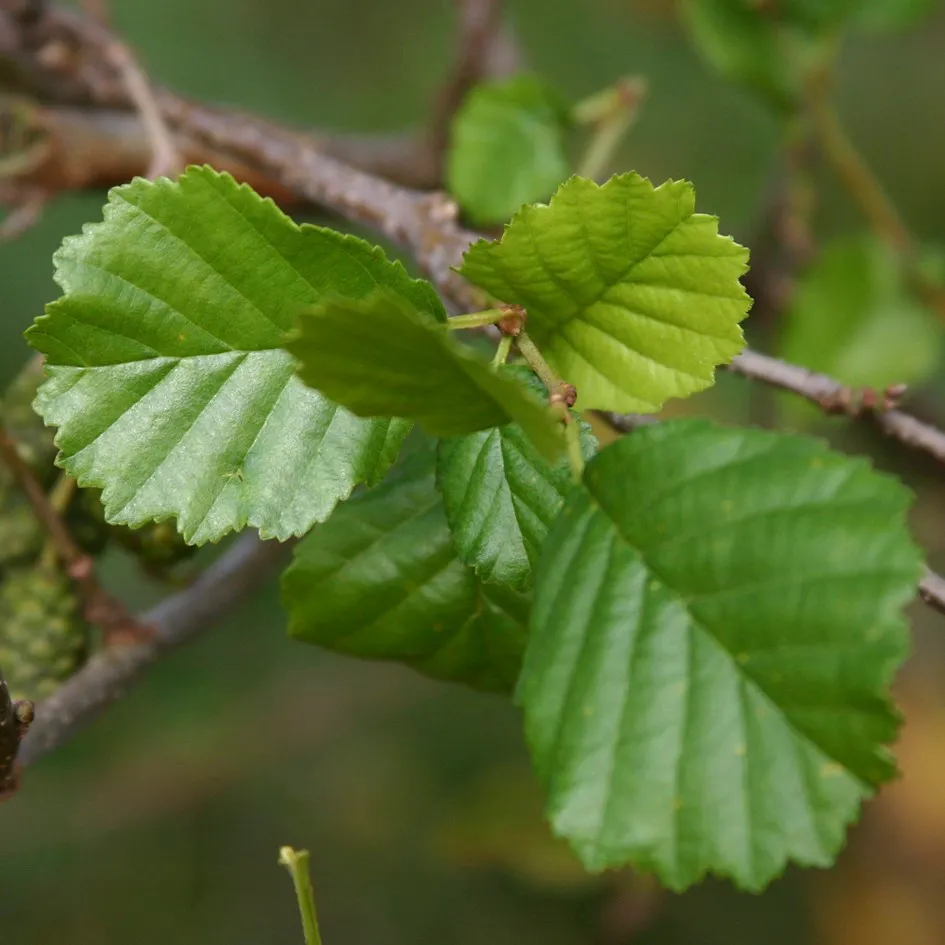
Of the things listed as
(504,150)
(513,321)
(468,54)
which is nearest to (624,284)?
(513,321)

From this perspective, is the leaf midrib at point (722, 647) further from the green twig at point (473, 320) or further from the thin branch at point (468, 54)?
the thin branch at point (468, 54)

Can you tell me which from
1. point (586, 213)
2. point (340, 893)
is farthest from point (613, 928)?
point (586, 213)

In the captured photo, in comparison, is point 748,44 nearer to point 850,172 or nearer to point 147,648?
point 850,172

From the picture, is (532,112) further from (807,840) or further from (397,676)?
(397,676)

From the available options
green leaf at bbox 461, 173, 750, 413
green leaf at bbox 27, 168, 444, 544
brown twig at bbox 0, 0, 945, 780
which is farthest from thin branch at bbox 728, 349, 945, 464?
green leaf at bbox 27, 168, 444, 544

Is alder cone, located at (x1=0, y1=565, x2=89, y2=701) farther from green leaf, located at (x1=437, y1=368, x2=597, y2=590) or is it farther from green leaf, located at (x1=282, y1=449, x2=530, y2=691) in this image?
green leaf, located at (x1=437, y1=368, x2=597, y2=590)

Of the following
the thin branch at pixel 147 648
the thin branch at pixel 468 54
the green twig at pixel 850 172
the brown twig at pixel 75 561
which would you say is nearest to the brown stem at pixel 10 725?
the thin branch at pixel 147 648
